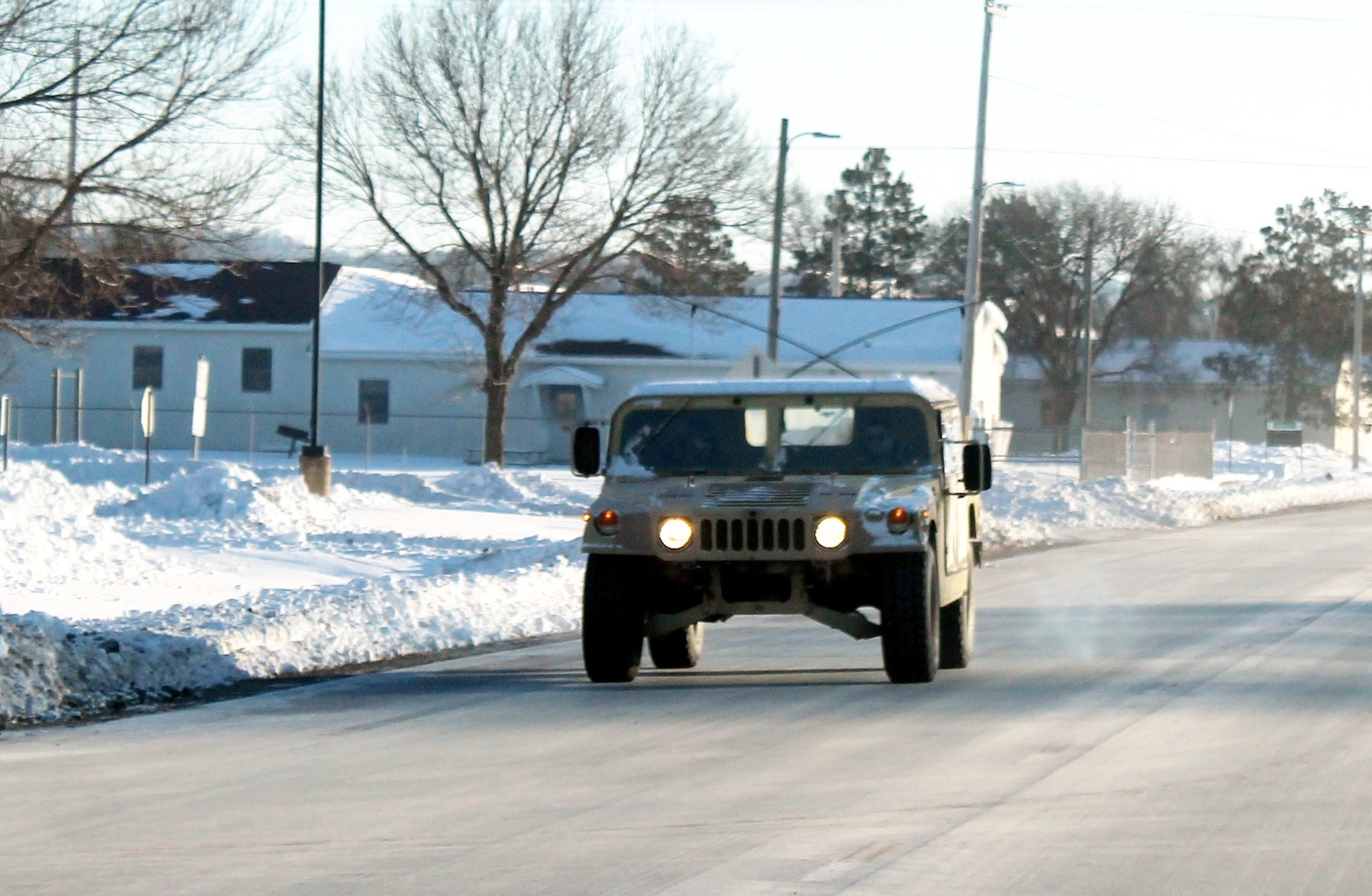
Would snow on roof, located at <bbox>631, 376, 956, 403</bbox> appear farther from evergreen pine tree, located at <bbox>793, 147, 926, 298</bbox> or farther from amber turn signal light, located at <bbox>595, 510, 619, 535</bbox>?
evergreen pine tree, located at <bbox>793, 147, 926, 298</bbox>

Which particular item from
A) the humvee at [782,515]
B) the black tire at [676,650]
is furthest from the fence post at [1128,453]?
the humvee at [782,515]

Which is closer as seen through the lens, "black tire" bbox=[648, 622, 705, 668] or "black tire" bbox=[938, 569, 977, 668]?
"black tire" bbox=[938, 569, 977, 668]

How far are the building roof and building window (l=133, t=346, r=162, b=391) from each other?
0.92 meters

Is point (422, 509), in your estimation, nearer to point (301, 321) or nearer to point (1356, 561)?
point (1356, 561)

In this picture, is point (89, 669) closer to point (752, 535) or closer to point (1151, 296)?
point (752, 535)

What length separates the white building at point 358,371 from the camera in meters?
60.2

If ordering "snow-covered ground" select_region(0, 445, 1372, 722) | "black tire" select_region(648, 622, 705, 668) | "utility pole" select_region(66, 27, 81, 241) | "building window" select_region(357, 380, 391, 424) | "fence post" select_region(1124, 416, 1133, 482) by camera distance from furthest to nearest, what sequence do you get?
"building window" select_region(357, 380, 391, 424), "fence post" select_region(1124, 416, 1133, 482), "utility pole" select_region(66, 27, 81, 241), "black tire" select_region(648, 622, 705, 668), "snow-covered ground" select_region(0, 445, 1372, 722)

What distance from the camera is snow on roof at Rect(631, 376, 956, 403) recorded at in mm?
13195

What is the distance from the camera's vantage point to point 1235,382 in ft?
286

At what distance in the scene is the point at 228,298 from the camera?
204 feet

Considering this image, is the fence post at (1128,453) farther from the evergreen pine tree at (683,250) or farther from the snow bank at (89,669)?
the snow bank at (89,669)

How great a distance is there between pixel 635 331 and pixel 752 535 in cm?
5064

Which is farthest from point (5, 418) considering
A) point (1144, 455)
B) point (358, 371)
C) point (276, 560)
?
point (1144, 455)

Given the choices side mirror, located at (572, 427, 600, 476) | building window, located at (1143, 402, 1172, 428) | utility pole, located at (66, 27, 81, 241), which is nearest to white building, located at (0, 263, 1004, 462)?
building window, located at (1143, 402, 1172, 428)
